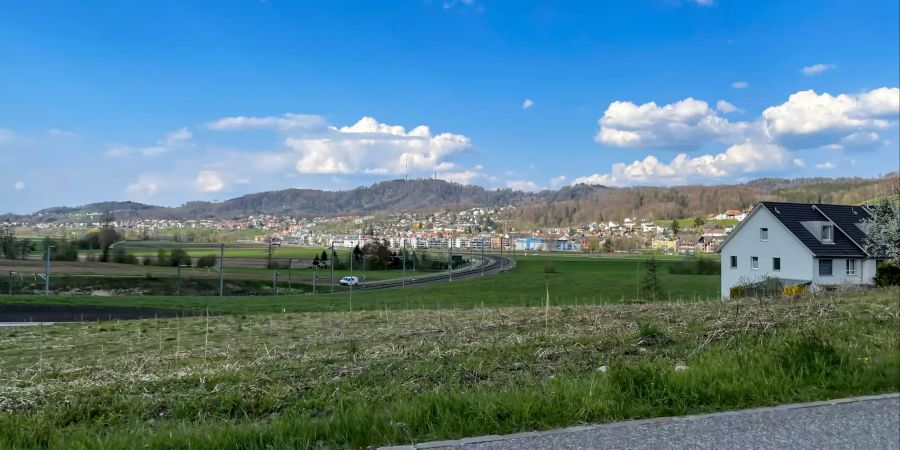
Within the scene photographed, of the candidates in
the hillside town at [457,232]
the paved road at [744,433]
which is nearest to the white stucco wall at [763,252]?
the hillside town at [457,232]

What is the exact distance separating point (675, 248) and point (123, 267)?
8103 cm

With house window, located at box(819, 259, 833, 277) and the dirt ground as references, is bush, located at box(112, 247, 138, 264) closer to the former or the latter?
the dirt ground

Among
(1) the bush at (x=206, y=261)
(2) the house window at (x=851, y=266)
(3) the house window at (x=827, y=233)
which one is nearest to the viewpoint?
(2) the house window at (x=851, y=266)

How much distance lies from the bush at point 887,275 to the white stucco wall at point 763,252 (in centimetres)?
1435

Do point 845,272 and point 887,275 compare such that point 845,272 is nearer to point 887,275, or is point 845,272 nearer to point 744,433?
point 887,275

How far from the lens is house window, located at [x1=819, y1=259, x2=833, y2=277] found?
4259 cm

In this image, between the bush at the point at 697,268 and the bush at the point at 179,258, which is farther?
the bush at the point at 697,268

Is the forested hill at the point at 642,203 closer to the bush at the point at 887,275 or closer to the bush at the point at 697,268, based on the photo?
the bush at the point at 887,275

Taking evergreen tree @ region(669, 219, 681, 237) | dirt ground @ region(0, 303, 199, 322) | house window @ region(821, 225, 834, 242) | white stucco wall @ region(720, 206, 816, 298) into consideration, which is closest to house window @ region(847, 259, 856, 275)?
white stucco wall @ region(720, 206, 816, 298)

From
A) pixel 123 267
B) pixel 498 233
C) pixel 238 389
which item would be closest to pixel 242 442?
pixel 238 389

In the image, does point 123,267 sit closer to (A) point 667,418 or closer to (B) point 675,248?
(A) point 667,418

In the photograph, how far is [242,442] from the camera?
3.91 meters

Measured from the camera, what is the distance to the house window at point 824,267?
4259 cm

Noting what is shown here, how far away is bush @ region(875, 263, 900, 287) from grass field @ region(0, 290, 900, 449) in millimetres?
20157
